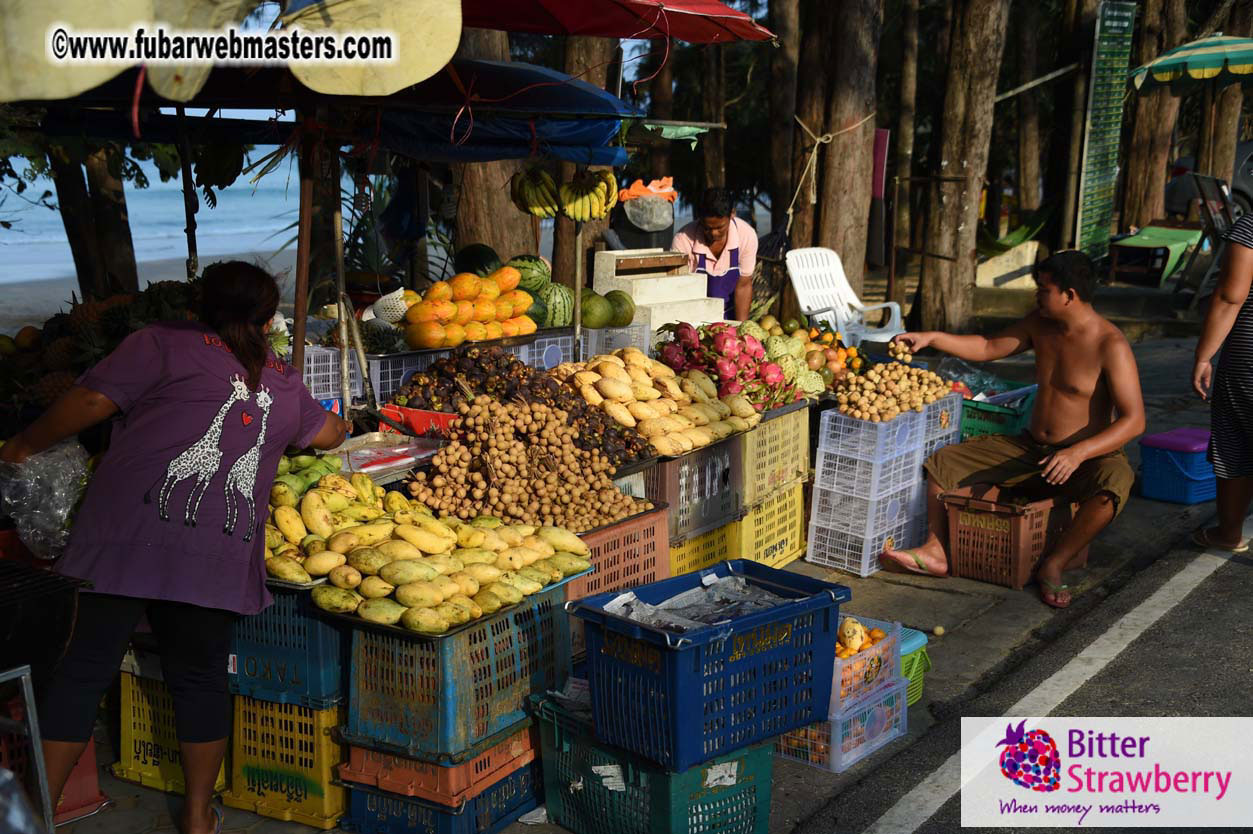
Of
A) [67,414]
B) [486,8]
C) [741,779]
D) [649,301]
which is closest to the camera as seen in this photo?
[67,414]

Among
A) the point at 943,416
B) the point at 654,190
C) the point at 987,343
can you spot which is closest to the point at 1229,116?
the point at 654,190

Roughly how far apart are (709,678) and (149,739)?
7.62ft

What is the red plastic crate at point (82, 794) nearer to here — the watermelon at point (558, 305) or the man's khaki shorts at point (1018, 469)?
the watermelon at point (558, 305)

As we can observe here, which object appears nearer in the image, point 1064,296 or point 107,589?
point 107,589

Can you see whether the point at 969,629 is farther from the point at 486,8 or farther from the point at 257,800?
the point at 486,8

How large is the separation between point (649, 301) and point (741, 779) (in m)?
5.17

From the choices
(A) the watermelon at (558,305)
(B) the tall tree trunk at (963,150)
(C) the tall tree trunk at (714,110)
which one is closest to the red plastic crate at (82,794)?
(A) the watermelon at (558,305)

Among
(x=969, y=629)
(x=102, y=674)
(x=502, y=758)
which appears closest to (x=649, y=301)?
(x=969, y=629)

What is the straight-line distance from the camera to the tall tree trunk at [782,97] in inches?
624

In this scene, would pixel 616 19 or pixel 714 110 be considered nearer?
pixel 616 19

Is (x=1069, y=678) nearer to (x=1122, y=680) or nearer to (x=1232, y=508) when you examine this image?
(x=1122, y=680)

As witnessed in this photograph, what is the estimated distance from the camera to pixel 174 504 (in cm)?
362

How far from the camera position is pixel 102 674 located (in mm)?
3689

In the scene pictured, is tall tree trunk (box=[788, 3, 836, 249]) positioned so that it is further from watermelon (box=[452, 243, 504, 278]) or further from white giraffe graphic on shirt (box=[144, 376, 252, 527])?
white giraffe graphic on shirt (box=[144, 376, 252, 527])
